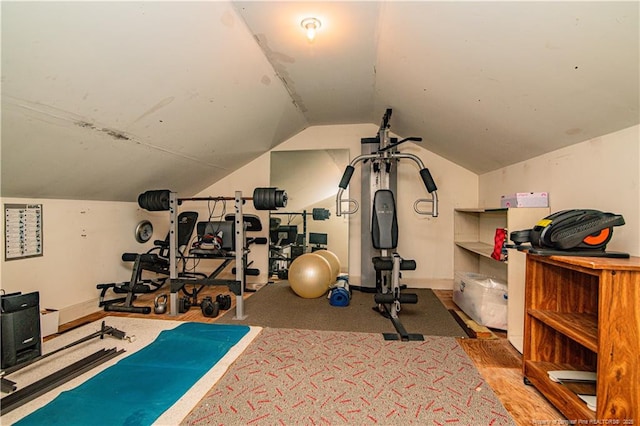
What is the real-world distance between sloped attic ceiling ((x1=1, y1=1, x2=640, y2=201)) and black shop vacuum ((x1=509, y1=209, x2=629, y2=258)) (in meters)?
0.62

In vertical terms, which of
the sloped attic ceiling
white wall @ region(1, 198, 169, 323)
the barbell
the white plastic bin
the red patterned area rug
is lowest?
the red patterned area rug

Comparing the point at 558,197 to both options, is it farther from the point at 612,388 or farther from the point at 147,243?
the point at 147,243

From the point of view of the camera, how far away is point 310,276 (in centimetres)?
330

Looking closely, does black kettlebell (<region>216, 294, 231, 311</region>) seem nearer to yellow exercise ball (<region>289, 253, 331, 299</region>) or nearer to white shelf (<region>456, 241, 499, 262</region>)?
yellow exercise ball (<region>289, 253, 331, 299</region>)

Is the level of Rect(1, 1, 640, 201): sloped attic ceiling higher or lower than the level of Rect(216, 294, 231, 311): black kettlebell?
higher

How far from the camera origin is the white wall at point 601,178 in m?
1.50

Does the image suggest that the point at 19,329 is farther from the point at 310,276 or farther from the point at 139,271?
the point at 310,276

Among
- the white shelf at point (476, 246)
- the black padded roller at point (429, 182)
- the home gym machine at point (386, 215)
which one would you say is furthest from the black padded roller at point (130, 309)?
the white shelf at point (476, 246)

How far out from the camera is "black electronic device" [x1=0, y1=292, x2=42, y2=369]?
5.59 feet

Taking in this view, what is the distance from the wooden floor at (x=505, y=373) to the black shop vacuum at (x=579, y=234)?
0.82 m

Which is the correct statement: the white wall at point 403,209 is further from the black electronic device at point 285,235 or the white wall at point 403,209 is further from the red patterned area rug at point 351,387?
the red patterned area rug at point 351,387

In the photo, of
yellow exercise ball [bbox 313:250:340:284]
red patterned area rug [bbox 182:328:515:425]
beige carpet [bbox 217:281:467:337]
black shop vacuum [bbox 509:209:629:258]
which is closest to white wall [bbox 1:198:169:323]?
beige carpet [bbox 217:281:467:337]

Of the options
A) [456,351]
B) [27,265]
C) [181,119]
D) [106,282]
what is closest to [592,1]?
[456,351]

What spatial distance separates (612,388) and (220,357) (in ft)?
6.91
